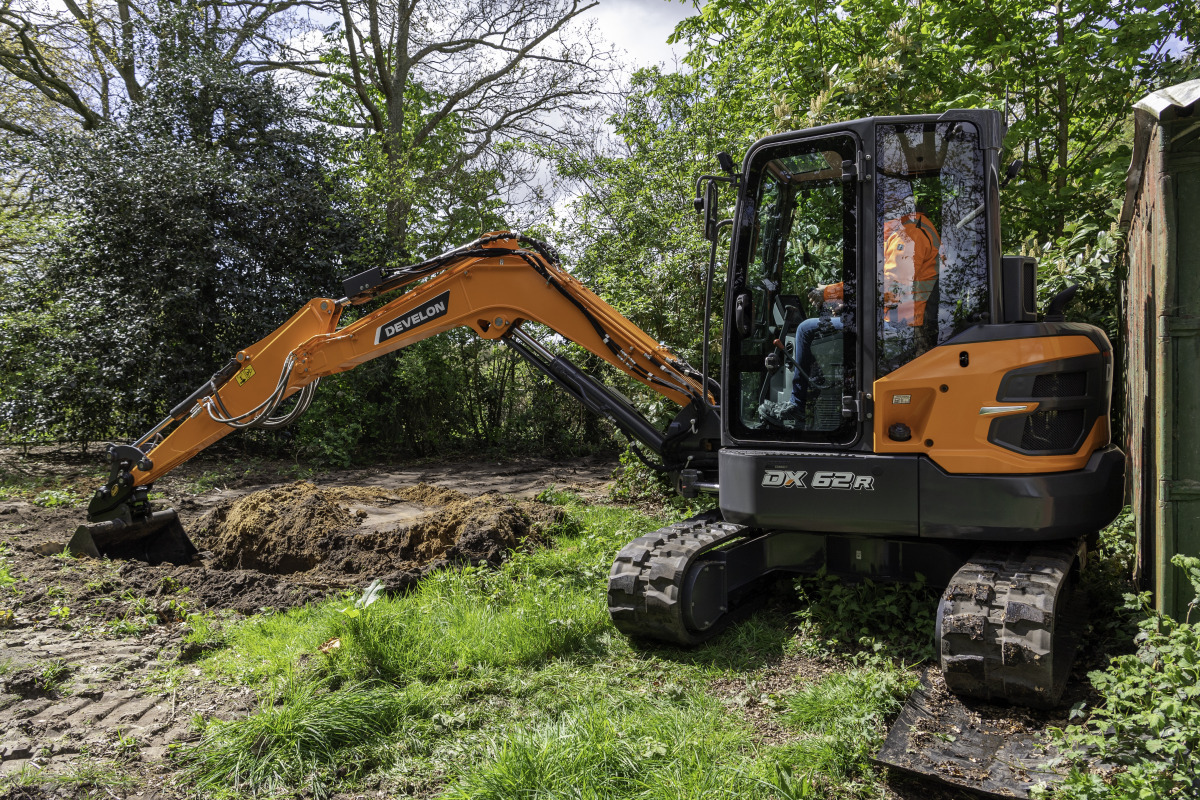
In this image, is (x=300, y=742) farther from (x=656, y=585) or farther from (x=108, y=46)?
(x=108, y=46)

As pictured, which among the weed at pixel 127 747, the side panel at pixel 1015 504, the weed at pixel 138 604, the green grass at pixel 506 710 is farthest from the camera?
the weed at pixel 138 604

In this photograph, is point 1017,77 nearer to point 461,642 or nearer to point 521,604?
point 521,604

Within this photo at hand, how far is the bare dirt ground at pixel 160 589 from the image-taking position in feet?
9.80

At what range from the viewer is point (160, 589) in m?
4.81

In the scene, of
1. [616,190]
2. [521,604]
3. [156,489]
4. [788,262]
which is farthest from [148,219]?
[788,262]

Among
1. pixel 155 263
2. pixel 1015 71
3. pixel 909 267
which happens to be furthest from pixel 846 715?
pixel 155 263

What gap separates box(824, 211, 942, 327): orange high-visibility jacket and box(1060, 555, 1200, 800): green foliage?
4.60 ft

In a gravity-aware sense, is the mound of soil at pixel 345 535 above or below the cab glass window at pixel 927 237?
below

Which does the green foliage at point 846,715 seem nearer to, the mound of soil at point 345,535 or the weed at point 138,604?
the mound of soil at point 345,535

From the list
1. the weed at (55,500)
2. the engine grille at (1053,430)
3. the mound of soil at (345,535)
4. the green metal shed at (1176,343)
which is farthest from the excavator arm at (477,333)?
the weed at (55,500)

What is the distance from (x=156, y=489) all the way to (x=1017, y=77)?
31.3 ft

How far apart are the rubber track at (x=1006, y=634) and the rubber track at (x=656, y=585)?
1.14 m

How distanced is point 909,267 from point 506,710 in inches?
103

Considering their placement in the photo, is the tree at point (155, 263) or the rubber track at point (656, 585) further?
the tree at point (155, 263)
